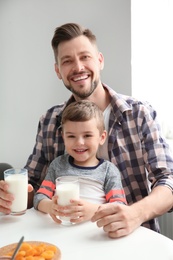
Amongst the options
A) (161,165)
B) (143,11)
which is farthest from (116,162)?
(143,11)

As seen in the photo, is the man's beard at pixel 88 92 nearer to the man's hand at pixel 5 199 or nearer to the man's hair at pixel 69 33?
the man's hair at pixel 69 33

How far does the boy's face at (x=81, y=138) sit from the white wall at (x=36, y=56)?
0.92 m

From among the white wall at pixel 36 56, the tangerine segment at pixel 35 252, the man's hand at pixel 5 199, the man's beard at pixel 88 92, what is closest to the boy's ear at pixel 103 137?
the man's beard at pixel 88 92

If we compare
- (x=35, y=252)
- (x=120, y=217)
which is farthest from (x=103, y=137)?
(x=35, y=252)

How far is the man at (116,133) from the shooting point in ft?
5.70

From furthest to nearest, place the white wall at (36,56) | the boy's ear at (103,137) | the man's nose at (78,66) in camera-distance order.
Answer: the white wall at (36,56) < the man's nose at (78,66) < the boy's ear at (103,137)

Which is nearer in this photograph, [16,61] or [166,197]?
[166,197]

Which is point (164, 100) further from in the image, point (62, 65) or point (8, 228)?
point (8, 228)

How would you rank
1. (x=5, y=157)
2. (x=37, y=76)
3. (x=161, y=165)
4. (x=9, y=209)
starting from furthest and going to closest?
(x=5, y=157)
(x=37, y=76)
(x=161, y=165)
(x=9, y=209)

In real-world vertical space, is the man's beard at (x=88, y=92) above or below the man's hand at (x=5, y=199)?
above

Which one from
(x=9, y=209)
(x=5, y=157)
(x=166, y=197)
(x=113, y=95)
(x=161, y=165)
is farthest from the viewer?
(x=5, y=157)

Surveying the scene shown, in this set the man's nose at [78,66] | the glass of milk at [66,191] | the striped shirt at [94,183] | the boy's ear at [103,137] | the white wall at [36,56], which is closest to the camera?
the glass of milk at [66,191]

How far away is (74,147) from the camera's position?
1.62 metres

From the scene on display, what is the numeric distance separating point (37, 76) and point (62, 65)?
3.16 feet
